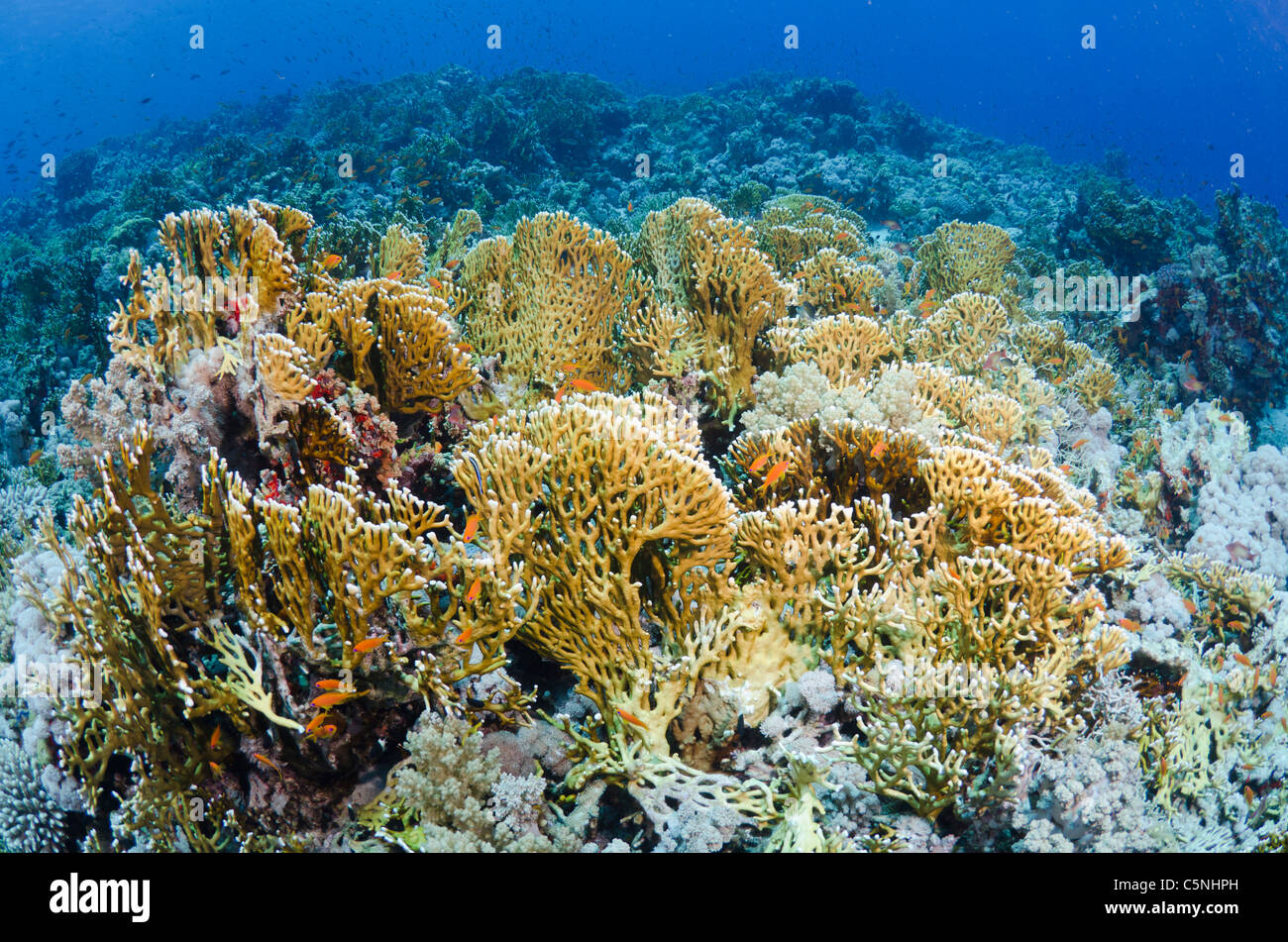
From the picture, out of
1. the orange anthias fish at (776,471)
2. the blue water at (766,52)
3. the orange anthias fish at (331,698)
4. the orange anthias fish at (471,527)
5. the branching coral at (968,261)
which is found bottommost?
the orange anthias fish at (331,698)

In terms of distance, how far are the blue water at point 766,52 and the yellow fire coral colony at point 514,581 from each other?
90.6m

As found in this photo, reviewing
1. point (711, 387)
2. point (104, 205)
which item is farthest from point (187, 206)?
→ point (711, 387)

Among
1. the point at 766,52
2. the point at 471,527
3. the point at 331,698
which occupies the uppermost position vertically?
the point at 766,52

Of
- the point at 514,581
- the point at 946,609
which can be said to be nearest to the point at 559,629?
the point at 514,581

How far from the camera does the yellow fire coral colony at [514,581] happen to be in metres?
2.91

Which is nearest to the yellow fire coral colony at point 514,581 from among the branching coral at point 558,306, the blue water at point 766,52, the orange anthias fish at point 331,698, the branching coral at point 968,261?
the orange anthias fish at point 331,698

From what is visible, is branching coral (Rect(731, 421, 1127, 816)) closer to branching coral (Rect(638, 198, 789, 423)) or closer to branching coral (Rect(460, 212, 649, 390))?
branching coral (Rect(638, 198, 789, 423))

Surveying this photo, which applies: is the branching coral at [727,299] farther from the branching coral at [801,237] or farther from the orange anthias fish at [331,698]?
the orange anthias fish at [331,698]

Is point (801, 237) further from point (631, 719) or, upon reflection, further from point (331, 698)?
point (331, 698)

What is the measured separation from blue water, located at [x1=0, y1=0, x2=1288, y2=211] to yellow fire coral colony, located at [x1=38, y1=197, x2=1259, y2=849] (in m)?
90.6

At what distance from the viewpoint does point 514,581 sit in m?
2.93

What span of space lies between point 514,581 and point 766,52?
115 metres

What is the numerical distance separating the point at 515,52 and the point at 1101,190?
82.8m

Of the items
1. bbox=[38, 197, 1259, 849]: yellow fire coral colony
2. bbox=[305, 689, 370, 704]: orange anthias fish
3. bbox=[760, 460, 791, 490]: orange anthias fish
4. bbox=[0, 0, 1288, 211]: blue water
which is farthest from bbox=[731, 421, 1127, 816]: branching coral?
bbox=[0, 0, 1288, 211]: blue water
